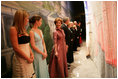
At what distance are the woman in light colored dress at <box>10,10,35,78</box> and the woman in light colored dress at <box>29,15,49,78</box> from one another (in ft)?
1.12

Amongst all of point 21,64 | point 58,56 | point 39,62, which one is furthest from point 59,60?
point 21,64

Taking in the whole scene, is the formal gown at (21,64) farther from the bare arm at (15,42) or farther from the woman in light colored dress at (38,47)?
the woman in light colored dress at (38,47)

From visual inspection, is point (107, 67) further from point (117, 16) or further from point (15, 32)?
point (15, 32)

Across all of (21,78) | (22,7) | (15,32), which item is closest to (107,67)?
(21,78)

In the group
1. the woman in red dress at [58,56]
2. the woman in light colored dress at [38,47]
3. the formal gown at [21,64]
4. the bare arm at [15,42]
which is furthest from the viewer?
the woman in red dress at [58,56]

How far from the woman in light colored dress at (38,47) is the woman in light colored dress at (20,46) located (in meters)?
0.34

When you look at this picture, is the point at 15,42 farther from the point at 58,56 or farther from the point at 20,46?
the point at 58,56

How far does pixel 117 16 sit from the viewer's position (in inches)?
88.2

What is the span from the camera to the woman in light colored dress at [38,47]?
8.04 feet

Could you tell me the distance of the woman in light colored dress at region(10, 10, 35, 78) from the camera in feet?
6.35

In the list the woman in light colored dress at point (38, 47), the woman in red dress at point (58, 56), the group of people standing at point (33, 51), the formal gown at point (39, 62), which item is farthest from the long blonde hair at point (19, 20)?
the woman in red dress at point (58, 56)

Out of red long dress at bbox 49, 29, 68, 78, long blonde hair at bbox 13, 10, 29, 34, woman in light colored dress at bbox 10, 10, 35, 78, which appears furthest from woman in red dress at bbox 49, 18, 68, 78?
long blonde hair at bbox 13, 10, 29, 34

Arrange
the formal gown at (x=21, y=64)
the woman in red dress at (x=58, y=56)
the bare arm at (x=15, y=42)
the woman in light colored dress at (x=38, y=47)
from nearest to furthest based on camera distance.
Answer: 1. the bare arm at (x=15, y=42)
2. the formal gown at (x=21, y=64)
3. the woman in light colored dress at (x=38, y=47)
4. the woman in red dress at (x=58, y=56)

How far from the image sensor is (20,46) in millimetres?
2029
